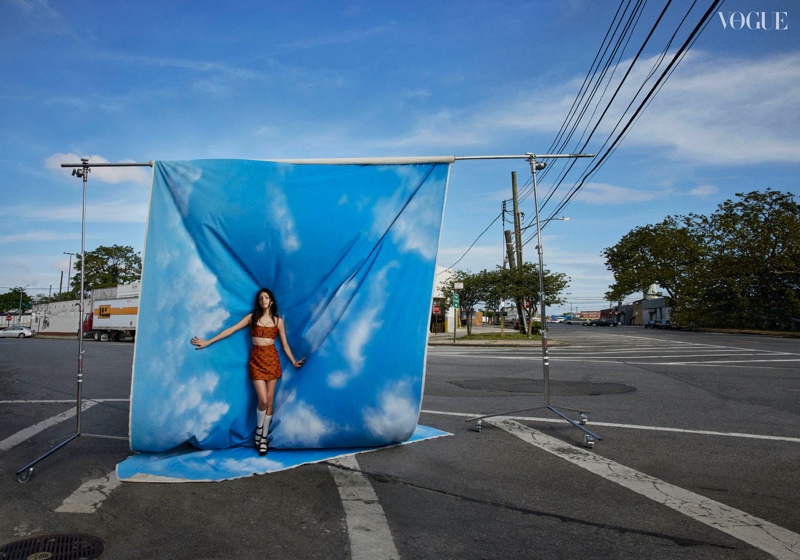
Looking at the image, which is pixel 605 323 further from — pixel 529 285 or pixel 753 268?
pixel 529 285

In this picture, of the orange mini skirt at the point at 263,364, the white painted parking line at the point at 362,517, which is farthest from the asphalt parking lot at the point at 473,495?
the orange mini skirt at the point at 263,364

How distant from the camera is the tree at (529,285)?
3173cm

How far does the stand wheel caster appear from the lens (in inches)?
177

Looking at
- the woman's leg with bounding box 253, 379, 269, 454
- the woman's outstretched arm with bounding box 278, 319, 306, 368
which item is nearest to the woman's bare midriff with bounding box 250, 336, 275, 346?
the woman's outstretched arm with bounding box 278, 319, 306, 368

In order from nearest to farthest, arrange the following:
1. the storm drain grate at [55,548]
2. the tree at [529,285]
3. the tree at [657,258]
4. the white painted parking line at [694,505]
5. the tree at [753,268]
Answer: the storm drain grate at [55,548], the white painted parking line at [694,505], the tree at [529,285], the tree at [753,268], the tree at [657,258]

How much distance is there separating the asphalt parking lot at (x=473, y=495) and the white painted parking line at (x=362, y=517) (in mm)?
15

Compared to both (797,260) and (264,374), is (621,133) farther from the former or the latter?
(797,260)

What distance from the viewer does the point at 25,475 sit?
455cm

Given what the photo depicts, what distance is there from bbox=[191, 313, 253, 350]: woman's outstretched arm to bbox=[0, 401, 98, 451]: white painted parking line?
8.40 feet

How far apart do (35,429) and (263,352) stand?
12.3 ft

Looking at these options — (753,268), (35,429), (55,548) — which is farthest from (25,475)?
(753,268)

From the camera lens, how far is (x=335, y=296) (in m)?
5.37

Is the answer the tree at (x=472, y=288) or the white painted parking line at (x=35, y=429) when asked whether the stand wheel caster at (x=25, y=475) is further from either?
the tree at (x=472, y=288)

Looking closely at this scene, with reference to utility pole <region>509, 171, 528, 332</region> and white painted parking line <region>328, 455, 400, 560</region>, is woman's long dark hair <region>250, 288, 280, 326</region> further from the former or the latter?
utility pole <region>509, 171, 528, 332</region>
